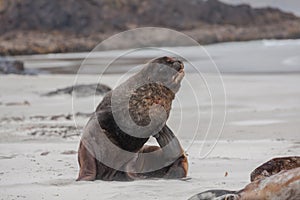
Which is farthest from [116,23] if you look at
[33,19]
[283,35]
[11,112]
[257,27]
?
[11,112]

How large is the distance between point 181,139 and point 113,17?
70367mm

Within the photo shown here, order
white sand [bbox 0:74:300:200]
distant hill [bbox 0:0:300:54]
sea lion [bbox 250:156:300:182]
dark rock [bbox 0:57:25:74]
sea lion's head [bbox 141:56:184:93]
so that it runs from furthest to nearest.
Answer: distant hill [bbox 0:0:300:54], dark rock [bbox 0:57:25:74], sea lion's head [bbox 141:56:184:93], white sand [bbox 0:74:300:200], sea lion [bbox 250:156:300:182]

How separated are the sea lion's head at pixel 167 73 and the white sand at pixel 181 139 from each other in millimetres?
922

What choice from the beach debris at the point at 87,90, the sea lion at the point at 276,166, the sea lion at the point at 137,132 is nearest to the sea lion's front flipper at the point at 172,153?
the sea lion at the point at 137,132

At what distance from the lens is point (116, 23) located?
80.2m

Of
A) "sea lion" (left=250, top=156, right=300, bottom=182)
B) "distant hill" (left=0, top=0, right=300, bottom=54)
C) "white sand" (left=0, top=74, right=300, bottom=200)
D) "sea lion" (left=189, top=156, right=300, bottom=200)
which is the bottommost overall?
"distant hill" (left=0, top=0, right=300, bottom=54)

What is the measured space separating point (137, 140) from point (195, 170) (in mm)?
1139

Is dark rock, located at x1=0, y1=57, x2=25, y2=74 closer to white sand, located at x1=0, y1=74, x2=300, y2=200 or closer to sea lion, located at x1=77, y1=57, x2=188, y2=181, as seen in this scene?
white sand, located at x1=0, y1=74, x2=300, y2=200

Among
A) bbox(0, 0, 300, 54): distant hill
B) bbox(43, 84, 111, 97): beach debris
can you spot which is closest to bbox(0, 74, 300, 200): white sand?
bbox(43, 84, 111, 97): beach debris

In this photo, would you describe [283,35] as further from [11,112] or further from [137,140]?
[137,140]

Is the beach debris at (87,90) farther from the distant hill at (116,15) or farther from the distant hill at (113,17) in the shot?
the distant hill at (116,15)

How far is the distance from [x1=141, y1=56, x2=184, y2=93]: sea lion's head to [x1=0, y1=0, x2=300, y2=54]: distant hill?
6308cm

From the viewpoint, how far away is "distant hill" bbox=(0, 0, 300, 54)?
3002 inches

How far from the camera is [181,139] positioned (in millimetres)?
11938
